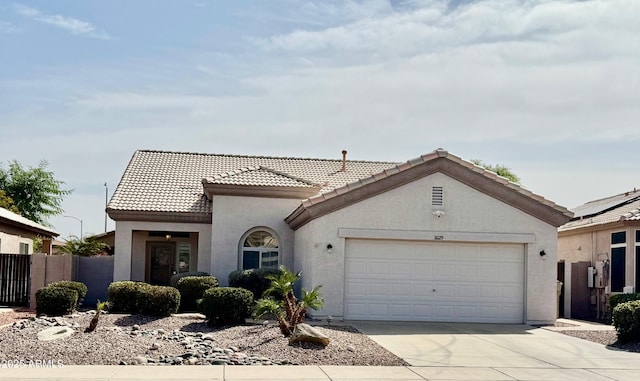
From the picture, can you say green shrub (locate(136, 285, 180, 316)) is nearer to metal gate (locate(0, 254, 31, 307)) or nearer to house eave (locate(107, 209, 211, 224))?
house eave (locate(107, 209, 211, 224))

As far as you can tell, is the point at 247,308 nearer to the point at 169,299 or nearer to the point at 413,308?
the point at 169,299

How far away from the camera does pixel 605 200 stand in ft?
101

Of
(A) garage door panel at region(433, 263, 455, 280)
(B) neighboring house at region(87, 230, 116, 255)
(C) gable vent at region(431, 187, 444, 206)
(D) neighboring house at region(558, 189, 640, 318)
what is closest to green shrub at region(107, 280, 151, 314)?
(A) garage door panel at region(433, 263, 455, 280)

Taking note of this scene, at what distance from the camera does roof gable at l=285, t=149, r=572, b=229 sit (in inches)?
829

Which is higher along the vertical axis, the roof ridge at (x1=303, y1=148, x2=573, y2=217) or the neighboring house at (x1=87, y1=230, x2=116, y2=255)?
the roof ridge at (x1=303, y1=148, x2=573, y2=217)

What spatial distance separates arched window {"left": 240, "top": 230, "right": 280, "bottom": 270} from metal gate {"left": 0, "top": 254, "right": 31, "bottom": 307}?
280 inches

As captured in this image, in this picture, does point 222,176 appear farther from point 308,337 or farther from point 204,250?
point 308,337

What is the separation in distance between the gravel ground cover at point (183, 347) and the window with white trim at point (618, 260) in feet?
34.7

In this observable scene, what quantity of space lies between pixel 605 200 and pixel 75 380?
24.5 m

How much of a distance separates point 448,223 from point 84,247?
19295mm

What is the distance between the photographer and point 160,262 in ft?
97.0

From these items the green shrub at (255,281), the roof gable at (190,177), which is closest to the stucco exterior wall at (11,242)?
the roof gable at (190,177)

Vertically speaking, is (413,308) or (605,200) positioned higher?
(605,200)

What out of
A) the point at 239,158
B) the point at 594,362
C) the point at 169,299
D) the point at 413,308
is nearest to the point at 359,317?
the point at 413,308
